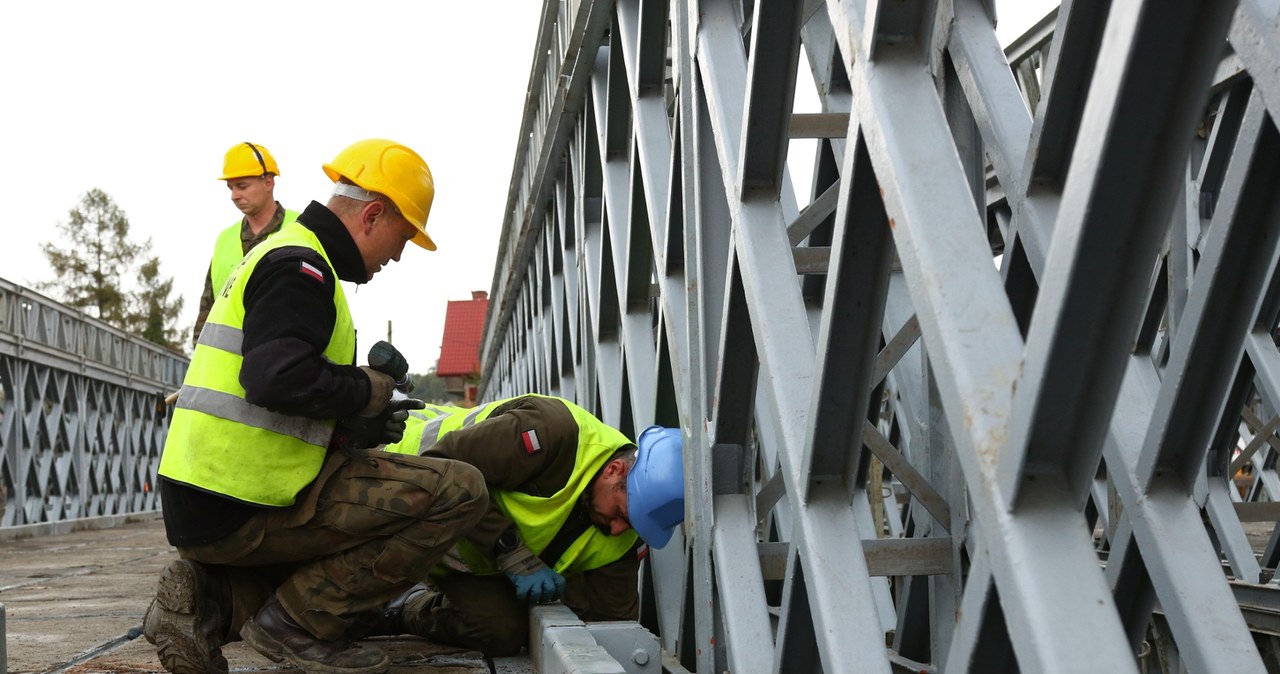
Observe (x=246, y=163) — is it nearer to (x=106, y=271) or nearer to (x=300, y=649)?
(x=300, y=649)

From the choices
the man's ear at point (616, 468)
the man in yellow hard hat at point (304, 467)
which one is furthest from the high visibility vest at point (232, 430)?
the man's ear at point (616, 468)

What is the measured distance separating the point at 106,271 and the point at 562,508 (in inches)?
1987

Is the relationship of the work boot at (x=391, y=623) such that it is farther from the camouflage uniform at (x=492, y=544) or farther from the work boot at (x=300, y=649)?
the work boot at (x=300, y=649)

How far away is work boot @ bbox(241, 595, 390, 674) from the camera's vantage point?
157 inches

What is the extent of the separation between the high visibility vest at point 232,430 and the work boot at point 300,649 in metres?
0.43

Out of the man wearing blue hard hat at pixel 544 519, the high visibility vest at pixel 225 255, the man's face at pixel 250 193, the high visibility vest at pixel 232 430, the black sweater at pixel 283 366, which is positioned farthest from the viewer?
the man's face at pixel 250 193

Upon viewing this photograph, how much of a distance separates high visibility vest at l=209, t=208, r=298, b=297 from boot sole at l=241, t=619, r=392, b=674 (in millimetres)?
2523

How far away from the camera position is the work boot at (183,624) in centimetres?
386

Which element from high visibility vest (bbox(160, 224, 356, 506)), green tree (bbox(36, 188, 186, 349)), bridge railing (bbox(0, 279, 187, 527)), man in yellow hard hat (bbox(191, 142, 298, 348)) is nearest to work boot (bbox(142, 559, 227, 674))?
high visibility vest (bbox(160, 224, 356, 506))

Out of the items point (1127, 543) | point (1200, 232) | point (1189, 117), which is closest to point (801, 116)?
point (1127, 543)

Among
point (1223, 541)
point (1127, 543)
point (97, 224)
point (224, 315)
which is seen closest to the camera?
point (1127, 543)

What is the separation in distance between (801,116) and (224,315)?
71.1 inches

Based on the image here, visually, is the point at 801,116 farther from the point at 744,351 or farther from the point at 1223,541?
the point at 1223,541

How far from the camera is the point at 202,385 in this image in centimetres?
382
